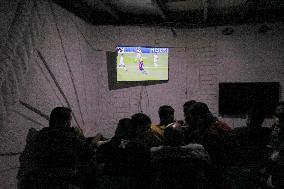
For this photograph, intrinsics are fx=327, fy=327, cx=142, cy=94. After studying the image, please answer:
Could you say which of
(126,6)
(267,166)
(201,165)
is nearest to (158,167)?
(201,165)

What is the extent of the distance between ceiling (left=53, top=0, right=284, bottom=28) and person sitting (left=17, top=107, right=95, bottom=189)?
238 centimetres

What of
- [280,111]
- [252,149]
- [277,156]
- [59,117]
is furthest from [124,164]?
Result: [280,111]

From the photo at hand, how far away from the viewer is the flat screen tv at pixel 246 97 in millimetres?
6176

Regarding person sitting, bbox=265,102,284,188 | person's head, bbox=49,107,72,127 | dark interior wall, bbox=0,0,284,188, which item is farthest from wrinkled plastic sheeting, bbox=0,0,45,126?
person sitting, bbox=265,102,284,188

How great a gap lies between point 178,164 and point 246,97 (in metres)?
4.11

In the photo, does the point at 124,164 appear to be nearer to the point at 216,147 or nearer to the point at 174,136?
the point at 174,136

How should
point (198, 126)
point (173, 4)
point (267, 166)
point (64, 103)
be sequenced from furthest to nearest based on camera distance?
point (173, 4)
point (64, 103)
point (267, 166)
point (198, 126)

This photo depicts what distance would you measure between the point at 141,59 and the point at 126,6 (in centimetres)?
116

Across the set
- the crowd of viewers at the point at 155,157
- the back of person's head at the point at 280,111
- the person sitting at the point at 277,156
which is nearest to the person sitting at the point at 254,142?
the crowd of viewers at the point at 155,157

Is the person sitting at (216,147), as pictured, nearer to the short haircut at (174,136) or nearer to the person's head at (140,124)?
the short haircut at (174,136)

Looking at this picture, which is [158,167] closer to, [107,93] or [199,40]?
[107,93]

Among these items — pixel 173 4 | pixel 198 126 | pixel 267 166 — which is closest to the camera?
pixel 198 126

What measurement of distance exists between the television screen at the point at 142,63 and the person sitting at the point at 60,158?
10.4 ft

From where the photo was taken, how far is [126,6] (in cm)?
565
